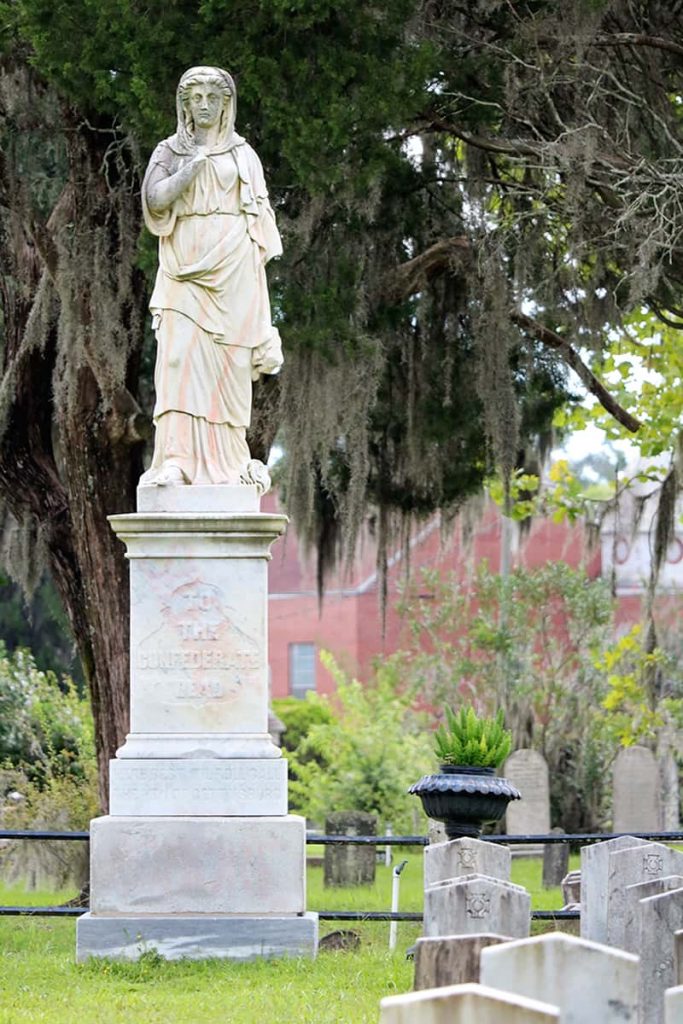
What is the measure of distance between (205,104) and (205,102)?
11 mm

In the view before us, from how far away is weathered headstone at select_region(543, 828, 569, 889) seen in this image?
1902 cm

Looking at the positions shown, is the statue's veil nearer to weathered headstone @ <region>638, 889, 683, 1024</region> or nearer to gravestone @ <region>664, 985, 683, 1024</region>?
weathered headstone @ <region>638, 889, 683, 1024</region>

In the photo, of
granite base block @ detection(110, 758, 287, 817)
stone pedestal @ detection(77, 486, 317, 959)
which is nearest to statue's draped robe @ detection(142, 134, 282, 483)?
stone pedestal @ detection(77, 486, 317, 959)

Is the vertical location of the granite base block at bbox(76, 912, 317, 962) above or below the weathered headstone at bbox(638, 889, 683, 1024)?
below

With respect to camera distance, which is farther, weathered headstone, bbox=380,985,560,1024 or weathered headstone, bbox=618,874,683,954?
weathered headstone, bbox=618,874,683,954

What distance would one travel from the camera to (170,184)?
33.3 feet

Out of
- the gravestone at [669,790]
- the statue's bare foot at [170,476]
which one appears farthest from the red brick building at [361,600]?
the statue's bare foot at [170,476]

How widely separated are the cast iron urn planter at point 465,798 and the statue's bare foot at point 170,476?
2.15 meters

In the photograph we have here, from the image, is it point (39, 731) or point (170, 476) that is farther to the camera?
point (39, 731)

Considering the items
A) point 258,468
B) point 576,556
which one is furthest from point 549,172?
point 576,556

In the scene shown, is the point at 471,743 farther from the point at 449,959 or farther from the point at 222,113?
the point at 449,959

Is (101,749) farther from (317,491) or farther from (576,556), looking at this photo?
(576,556)

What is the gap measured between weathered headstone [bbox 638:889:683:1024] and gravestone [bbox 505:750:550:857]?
18036 millimetres

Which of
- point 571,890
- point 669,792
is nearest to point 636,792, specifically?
point 669,792
